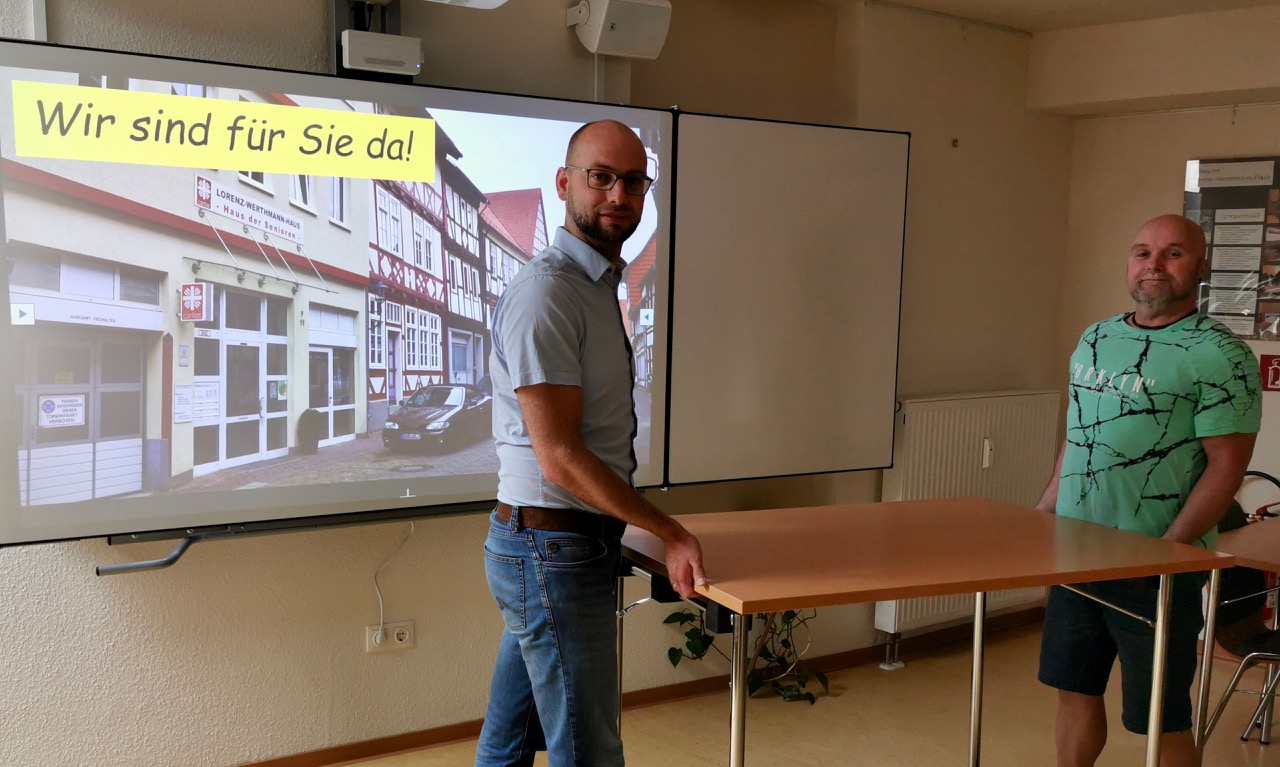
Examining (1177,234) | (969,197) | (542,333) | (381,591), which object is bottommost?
(381,591)

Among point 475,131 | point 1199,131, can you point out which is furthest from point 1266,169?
point 475,131

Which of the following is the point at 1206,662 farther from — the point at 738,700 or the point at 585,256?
the point at 585,256

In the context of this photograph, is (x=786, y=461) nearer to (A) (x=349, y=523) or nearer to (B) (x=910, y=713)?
(B) (x=910, y=713)

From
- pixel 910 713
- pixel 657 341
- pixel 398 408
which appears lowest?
pixel 910 713

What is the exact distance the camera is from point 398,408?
9.87 feet

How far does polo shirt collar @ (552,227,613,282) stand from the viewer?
1.93 meters

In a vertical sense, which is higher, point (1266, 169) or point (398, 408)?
point (1266, 169)

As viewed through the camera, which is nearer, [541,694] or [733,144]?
[541,694]

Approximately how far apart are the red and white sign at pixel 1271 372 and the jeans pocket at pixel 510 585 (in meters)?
3.66

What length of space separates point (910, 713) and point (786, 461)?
1.01 m

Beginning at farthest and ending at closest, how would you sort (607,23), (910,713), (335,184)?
(910,713)
(607,23)
(335,184)

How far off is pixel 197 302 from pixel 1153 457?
2.42m

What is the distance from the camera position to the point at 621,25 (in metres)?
3.19

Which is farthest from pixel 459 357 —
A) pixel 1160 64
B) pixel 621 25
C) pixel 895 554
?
pixel 1160 64
